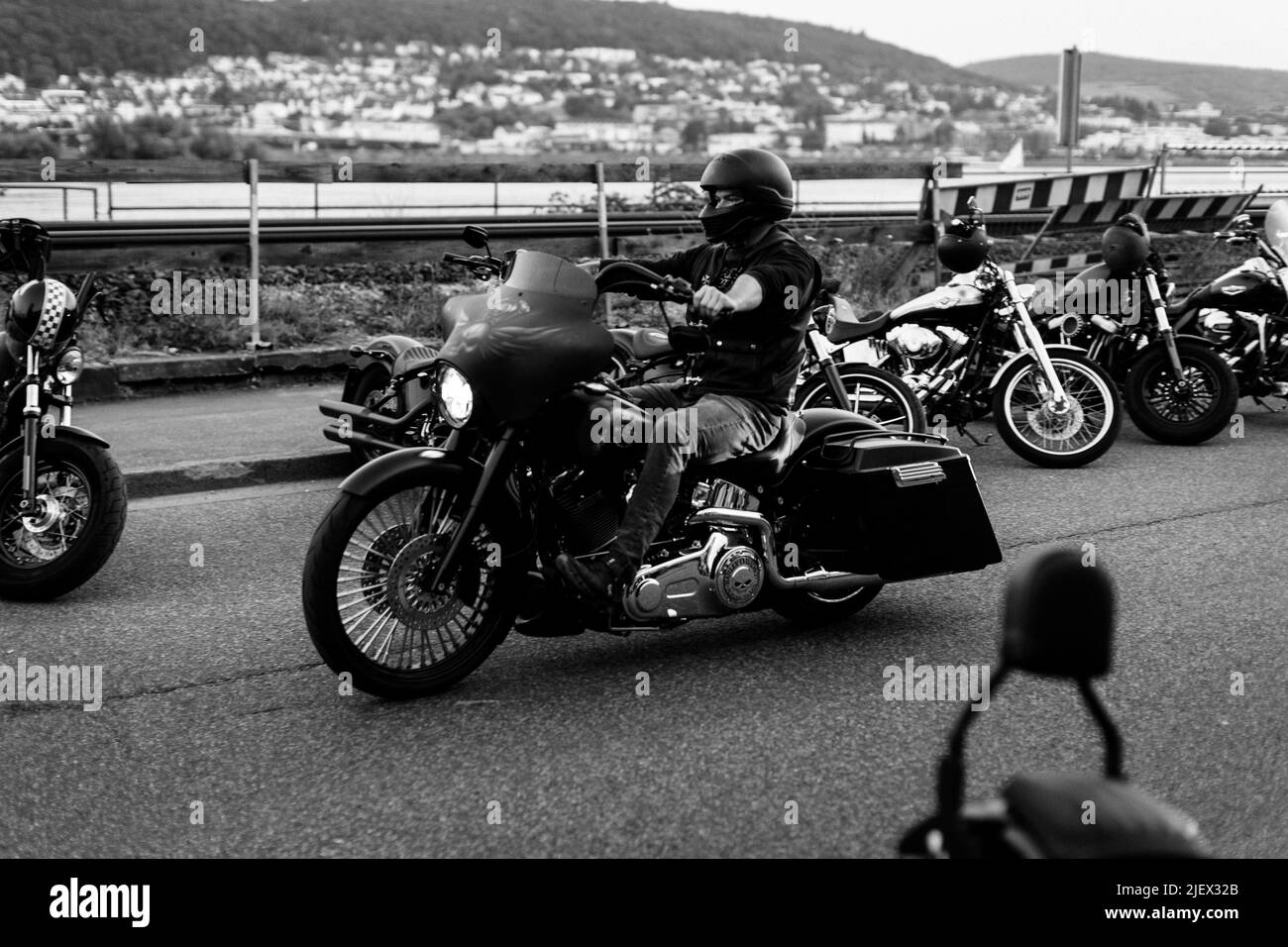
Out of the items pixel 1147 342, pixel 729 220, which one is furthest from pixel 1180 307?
pixel 729 220

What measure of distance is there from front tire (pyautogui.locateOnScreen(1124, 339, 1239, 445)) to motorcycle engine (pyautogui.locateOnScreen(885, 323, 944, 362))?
144 cm

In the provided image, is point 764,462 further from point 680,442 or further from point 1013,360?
point 1013,360

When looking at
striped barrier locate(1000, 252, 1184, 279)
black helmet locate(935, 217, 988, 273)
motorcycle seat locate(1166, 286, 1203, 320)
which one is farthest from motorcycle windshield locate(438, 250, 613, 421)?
striped barrier locate(1000, 252, 1184, 279)

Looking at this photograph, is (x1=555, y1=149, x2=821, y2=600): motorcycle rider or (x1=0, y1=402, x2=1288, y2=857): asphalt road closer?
(x1=0, y1=402, x2=1288, y2=857): asphalt road

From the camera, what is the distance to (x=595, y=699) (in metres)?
4.87

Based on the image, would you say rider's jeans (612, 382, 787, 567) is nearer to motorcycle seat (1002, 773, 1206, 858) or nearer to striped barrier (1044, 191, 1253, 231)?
motorcycle seat (1002, 773, 1206, 858)

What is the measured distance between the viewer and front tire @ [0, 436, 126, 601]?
588cm

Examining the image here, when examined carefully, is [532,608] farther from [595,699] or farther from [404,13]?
[404,13]

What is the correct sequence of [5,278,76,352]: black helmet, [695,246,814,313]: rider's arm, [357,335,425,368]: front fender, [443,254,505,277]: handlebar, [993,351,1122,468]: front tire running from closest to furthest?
1. [695,246,814,313]: rider's arm
2. [5,278,76,352]: black helmet
3. [443,254,505,277]: handlebar
4. [357,335,425,368]: front fender
5. [993,351,1122,468]: front tire

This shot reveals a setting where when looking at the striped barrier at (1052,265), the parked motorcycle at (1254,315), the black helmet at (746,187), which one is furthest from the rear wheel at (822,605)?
the striped barrier at (1052,265)

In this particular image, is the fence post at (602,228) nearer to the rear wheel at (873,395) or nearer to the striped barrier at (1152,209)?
the striped barrier at (1152,209)
